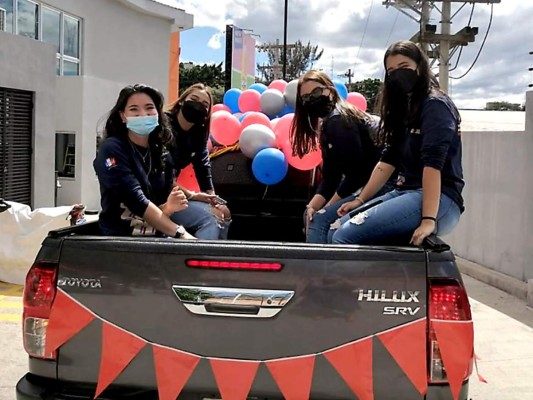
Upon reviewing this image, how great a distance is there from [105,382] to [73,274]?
43cm

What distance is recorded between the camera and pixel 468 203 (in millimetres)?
8664

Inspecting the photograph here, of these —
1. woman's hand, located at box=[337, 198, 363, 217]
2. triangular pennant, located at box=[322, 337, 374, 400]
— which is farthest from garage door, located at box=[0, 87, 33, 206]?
triangular pennant, located at box=[322, 337, 374, 400]

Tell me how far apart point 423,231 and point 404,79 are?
2.73 feet

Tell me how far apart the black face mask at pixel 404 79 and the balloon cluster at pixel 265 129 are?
145 centimetres

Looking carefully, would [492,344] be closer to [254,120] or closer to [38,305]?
[254,120]

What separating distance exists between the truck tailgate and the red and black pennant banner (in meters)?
0.02

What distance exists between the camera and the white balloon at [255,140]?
5.29 metres

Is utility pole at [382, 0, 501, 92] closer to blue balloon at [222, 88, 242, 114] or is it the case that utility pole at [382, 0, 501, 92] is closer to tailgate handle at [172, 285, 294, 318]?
blue balloon at [222, 88, 242, 114]

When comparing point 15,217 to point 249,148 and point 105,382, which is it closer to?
point 249,148

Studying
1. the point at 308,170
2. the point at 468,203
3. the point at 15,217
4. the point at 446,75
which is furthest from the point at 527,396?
the point at 446,75

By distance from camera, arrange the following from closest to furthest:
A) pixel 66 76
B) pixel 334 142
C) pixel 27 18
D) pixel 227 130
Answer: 1. pixel 334 142
2. pixel 227 130
3. pixel 66 76
4. pixel 27 18

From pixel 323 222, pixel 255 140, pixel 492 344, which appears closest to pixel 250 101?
pixel 255 140

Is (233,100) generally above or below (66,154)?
above

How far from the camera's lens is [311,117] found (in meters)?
3.92
